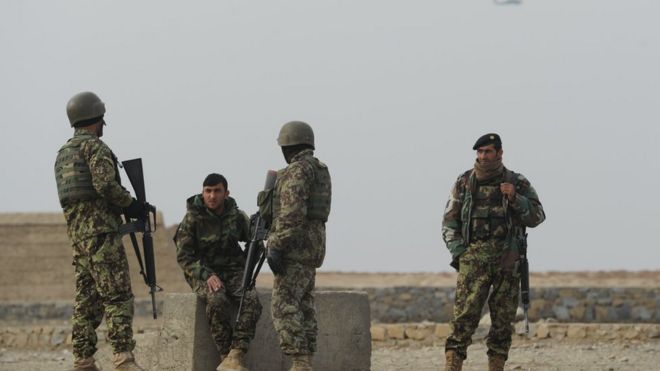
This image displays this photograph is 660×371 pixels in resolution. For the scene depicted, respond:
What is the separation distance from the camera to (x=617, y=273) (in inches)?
1935

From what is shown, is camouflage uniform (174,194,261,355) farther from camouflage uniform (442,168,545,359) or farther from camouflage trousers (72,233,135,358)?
camouflage uniform (442,168,545,359)

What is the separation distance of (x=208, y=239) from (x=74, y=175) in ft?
3.51

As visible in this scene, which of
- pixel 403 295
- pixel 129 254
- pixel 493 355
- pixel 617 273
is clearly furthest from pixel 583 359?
pixel 617 273

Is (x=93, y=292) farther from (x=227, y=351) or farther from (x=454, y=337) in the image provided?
(x=454, y=337)

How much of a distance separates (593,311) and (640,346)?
6745mm

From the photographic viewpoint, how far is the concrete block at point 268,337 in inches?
380

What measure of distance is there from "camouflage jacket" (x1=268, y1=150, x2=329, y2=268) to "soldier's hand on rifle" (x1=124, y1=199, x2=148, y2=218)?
1.07 m

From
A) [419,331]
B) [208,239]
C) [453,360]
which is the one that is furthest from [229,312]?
[419,331]

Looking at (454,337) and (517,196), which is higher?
(517,196)

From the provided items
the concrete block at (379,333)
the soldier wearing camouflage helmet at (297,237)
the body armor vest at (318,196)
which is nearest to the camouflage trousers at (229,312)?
the soldier wearing camouflage helmet at (297,237)

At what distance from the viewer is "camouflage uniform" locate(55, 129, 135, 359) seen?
9000 mm

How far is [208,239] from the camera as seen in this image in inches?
370

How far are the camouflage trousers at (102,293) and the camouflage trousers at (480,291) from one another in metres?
2.35

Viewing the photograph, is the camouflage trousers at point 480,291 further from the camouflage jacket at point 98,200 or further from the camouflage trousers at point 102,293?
the camouflage jacket at point 98,200
